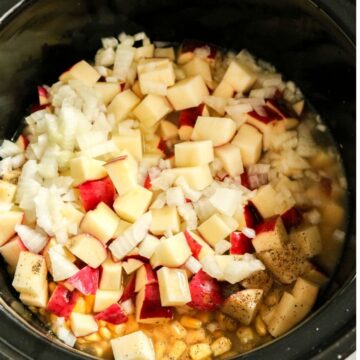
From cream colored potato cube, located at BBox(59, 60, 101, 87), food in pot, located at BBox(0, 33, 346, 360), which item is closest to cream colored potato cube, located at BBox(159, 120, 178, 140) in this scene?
food in pot, located at BBox(0, 33, 346, 360)

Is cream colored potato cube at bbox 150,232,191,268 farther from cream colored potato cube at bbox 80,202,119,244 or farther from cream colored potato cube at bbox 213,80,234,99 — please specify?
cream colored potato cube at bbox 213,80,234,99

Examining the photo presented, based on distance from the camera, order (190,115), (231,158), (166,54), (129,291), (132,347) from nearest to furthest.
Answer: (132,347) → (129,291) → (231,158) → (190,115) → (166,54)

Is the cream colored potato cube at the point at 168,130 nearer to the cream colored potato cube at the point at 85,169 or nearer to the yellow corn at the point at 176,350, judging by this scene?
the cream colored potato cube at the point at 85,169

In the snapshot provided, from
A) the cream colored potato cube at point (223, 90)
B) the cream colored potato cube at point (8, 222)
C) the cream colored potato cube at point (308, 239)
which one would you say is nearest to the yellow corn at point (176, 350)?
the cream colored potato cube at point (308, 239)

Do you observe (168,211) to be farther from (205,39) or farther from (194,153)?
(205,39)

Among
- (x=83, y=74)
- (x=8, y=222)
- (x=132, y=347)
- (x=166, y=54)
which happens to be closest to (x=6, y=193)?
(x=8, y=222)

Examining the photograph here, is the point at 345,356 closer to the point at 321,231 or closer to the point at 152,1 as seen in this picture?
the point at 321,231
